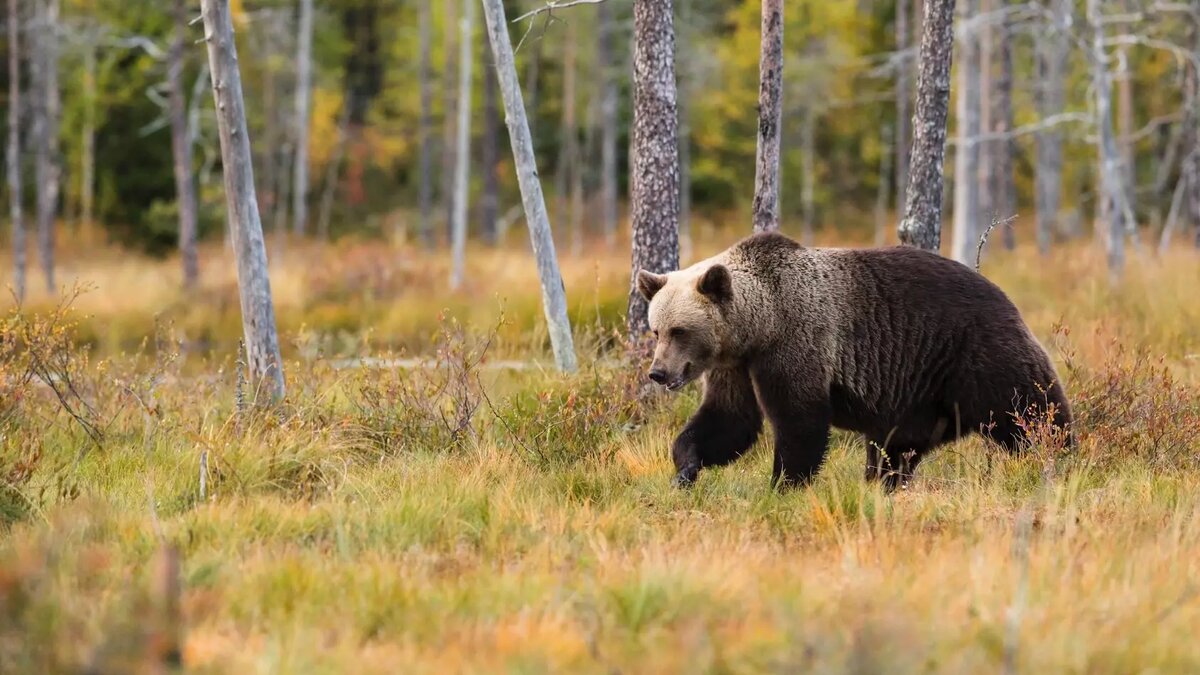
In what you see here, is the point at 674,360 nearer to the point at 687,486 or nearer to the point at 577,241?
the point at 687,486

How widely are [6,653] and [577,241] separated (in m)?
30.2

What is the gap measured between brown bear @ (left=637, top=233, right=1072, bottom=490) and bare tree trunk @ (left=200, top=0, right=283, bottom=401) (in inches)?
127

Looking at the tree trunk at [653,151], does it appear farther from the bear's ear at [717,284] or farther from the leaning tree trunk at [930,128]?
the bear's ear at [717,284]

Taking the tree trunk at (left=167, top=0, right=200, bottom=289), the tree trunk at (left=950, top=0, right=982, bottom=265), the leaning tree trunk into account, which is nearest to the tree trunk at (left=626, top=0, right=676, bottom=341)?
the leaning tree trunk

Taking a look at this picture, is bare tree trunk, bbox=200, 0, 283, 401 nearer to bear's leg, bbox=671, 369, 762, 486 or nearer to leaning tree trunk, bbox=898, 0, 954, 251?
bear's leg, bbox=671, 369, 762, 486

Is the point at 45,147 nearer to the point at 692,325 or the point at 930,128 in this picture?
the point at 930,128

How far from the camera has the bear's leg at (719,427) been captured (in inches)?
275

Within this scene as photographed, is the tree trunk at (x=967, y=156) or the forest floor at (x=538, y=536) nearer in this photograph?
the forest floor at (x=538, y=536)

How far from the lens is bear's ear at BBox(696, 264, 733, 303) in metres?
6.63

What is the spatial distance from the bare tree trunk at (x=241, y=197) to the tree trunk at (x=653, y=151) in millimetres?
2728

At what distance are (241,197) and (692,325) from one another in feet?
12.8

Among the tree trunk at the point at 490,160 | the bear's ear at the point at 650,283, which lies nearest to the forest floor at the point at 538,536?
the bear's ear at the point at 650,283

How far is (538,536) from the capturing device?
5.59m

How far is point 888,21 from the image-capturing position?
36625mm
